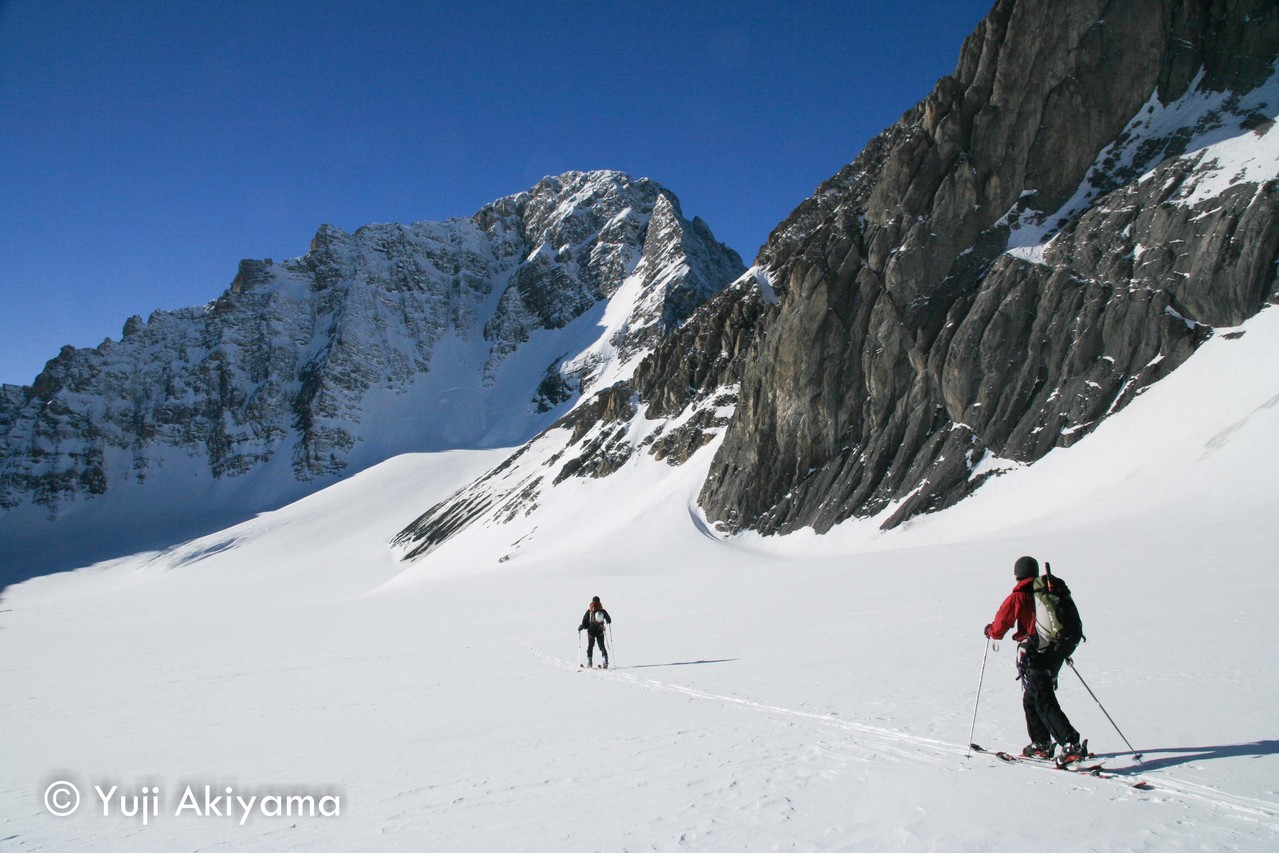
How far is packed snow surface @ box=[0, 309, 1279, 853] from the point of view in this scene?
5.28m

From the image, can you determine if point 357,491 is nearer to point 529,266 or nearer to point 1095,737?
point 529,266

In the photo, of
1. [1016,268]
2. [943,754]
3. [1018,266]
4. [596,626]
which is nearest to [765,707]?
[943,754]

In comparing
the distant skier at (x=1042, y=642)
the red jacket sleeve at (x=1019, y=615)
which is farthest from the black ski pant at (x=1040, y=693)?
the red jacket sleeve at (x=1019, y=615)

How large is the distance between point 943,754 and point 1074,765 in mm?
1070

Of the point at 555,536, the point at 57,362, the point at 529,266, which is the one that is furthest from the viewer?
the point at 529,266

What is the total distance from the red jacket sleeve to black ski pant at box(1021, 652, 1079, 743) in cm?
24

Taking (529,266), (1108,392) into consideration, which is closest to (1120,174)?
(1108,392)

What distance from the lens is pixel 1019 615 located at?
6.61m

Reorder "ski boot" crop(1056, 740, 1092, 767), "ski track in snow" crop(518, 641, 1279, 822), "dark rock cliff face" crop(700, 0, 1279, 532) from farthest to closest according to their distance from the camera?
"dark rock cliff face" crop(700, 0, 1279, 532) → "ski boot" crop(1056, 740, 1092, 767) → "ski track in snow" crop(518, 641, 1279, 822)

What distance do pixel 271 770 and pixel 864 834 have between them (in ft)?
21.5

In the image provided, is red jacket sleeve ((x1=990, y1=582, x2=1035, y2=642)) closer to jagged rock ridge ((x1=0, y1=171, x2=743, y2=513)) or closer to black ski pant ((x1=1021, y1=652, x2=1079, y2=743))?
black ski pant ((x1=1021, y1=652, x2=1079, y2=743))

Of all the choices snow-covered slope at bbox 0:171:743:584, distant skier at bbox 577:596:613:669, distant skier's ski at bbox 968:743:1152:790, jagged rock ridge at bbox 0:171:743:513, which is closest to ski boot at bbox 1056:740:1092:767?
distant skier's ski at bbox 968:743:1152:790

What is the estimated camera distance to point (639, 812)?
5.52 m

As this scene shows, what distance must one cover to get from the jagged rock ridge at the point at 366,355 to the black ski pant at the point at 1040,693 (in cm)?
11642
